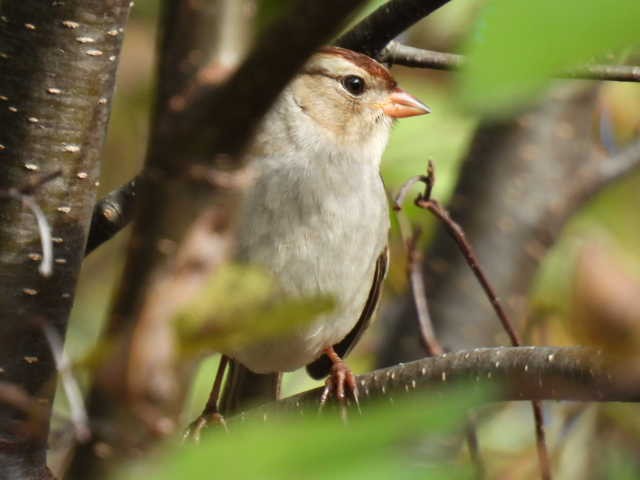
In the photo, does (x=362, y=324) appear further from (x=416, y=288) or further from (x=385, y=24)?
(x=385, y=24)

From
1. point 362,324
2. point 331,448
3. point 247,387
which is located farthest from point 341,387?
point 331,448

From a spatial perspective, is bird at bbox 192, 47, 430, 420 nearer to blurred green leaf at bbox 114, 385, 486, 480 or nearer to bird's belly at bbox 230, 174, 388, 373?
bird's belly at bbox 230, 174, 388, 373

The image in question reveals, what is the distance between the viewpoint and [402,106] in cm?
317

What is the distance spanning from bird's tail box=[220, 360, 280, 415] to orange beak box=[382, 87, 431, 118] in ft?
2.83

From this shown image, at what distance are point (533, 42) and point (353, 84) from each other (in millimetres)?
2532

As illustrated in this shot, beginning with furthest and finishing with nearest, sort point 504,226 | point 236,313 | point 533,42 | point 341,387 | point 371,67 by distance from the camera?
point 504,226
point 371,67
point 341,387
point 236,313
point 533,42

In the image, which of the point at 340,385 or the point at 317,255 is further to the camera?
the point at 317,255

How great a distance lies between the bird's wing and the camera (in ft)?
9.67

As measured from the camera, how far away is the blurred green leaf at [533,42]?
66 cm

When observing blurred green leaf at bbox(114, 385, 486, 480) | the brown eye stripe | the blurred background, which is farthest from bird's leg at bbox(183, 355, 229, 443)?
blurred green leaf at bbox(114, 385, 486, 480)

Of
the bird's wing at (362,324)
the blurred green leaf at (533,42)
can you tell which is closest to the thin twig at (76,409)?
the blurred green leaf at (533,42)

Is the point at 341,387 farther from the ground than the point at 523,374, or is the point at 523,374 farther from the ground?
the point at 523,374

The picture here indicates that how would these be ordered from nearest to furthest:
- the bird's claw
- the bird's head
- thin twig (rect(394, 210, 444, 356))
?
the bird's claw < thin twig (rect(394, 210, 444, 356)) < the bird's head

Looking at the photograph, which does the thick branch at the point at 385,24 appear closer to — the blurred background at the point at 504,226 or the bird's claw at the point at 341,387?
the blurred background at the point at 504,226
